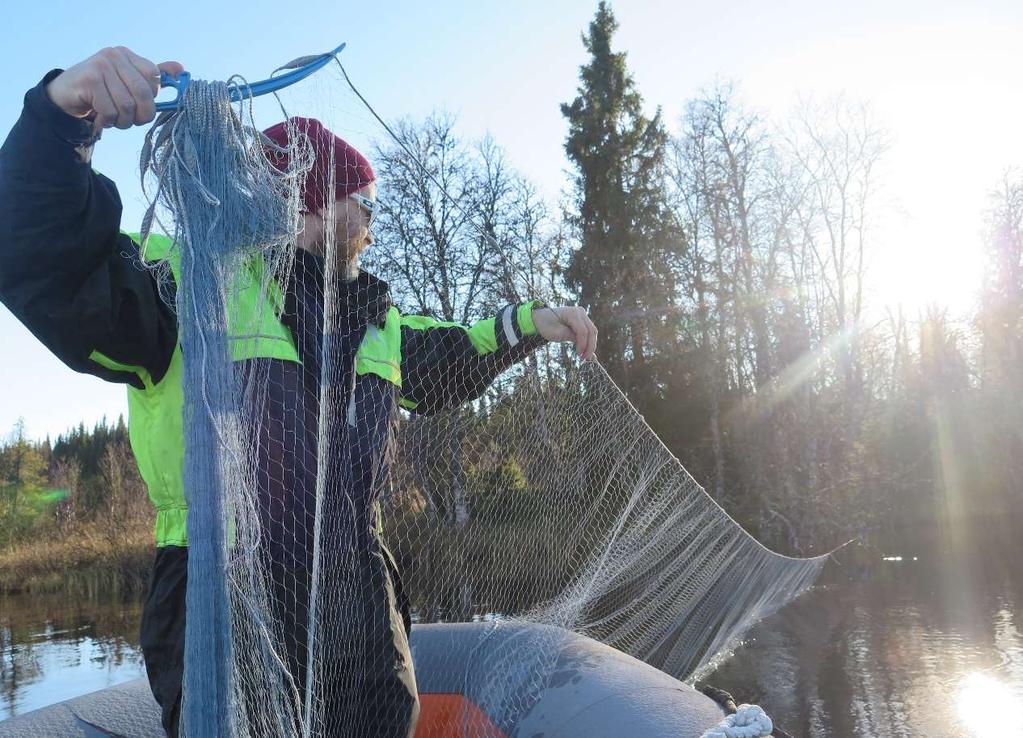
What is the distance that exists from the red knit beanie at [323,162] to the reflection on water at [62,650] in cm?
445

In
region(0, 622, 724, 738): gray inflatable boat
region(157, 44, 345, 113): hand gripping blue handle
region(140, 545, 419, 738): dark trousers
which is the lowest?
region(0, 622, 724, 738): gray inflatable boat

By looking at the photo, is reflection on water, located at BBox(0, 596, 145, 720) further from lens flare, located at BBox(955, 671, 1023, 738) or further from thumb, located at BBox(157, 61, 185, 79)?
lens flare, located at BBox(955, 671, 1023, 738)

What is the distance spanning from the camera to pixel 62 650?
8.24 meters

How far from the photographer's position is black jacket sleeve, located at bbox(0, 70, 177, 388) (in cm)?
104

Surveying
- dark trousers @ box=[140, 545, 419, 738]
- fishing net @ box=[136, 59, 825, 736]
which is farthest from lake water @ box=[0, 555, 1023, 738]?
dark trousers @ box=[140, 545, 419, 738]

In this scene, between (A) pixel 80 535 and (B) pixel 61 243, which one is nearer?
(B) pixel 61 243

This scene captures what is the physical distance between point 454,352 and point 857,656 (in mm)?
6168

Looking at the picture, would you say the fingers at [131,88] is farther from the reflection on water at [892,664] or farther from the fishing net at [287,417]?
the reflection on water at [892,664]

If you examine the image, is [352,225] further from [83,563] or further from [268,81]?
[83,563]

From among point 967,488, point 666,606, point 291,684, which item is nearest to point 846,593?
point 666,606

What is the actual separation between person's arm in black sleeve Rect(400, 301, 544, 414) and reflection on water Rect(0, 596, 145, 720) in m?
4.09

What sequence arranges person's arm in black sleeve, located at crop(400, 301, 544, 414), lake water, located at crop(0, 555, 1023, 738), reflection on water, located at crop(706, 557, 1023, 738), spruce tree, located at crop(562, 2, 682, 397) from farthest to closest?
spruce tree, located at crop(562, 2, 682, 397)
lake water, located at crop(0, 555, 1023, 738)
reflection on water, located at crop(706, 557, 1023, 738)
person's arm in black sleeve, located at crop(400, 301, 544, 414)

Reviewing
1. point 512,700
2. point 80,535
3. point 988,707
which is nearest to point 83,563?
point 80,535

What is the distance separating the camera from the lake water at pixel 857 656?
520 centimetres
